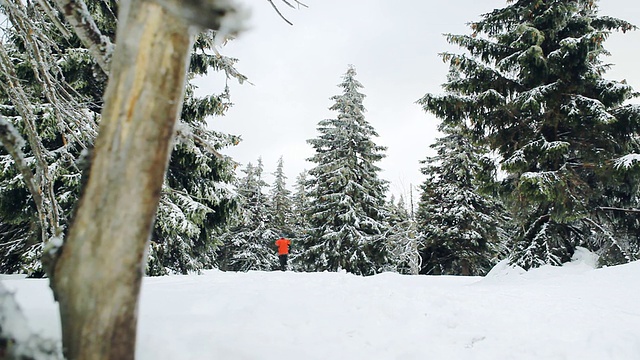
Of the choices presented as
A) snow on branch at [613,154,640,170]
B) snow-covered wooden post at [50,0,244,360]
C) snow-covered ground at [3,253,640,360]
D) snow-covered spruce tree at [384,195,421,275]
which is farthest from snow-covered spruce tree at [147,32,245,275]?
snow-covered spruce tree at [384,195,421,275]

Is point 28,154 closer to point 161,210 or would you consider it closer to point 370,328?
point 161,210

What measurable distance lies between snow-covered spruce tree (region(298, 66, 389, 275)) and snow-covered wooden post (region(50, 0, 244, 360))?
17176mm

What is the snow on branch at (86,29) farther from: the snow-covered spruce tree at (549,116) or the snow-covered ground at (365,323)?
the snow-covered spruce tree at (549,116)

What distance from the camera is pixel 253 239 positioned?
29.2 metres

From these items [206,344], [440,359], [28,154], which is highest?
[28,154]

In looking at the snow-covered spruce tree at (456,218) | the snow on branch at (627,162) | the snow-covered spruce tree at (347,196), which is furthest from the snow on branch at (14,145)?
the snow-covered spruce tree at (456,218)

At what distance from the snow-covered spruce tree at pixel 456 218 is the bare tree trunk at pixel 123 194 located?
731 inches

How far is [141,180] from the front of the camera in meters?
1.32

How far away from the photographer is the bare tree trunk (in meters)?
1.27

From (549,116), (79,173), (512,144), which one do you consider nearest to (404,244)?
(512,144)

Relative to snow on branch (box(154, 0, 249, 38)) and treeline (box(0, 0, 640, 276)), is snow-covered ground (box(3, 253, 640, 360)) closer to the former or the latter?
snow on branch (box(154, 0, 249, 38))

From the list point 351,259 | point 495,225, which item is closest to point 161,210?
point 351,259

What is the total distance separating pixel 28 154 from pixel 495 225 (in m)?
19.6

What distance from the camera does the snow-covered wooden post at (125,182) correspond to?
4.17ft
